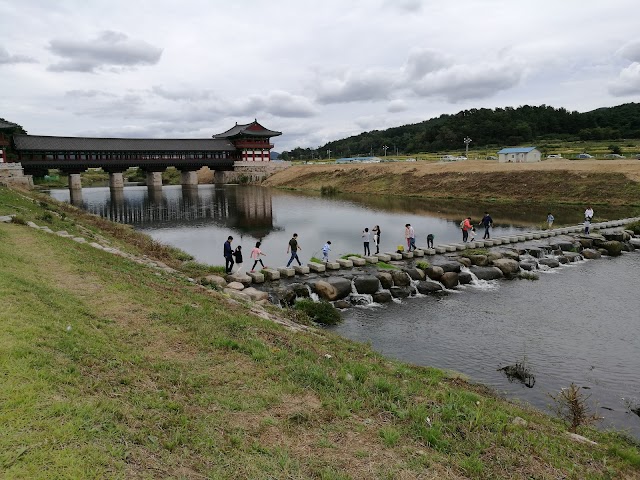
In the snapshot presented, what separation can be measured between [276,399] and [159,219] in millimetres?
44345

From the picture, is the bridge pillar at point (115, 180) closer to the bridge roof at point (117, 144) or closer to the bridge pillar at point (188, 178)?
the bridge roof at point (117, 144)

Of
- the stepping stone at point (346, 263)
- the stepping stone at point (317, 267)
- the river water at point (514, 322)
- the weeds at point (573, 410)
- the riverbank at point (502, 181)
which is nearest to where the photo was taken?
the weeds at point (573, 410)

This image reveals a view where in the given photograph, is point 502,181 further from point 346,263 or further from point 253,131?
point 253,131

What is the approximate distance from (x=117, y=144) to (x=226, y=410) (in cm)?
9159

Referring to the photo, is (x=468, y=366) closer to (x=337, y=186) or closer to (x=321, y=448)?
(x=321, y=448)

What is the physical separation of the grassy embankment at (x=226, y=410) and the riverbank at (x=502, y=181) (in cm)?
5388

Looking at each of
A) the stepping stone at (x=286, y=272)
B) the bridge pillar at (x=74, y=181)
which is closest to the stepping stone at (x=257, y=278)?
the stepping stone at (x=286, y=272)

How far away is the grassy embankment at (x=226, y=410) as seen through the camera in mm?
6023

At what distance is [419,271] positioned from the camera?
23047 mm

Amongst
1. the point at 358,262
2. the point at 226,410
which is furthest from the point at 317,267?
the point at 226,410

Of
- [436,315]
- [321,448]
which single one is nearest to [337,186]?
[436,315]

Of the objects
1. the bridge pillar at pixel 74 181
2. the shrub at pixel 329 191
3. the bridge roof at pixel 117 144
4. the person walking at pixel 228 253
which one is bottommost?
the person walking at pixel 228 253

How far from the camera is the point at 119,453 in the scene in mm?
5824

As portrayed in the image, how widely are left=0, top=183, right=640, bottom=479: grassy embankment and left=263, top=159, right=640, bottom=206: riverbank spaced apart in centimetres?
5388
